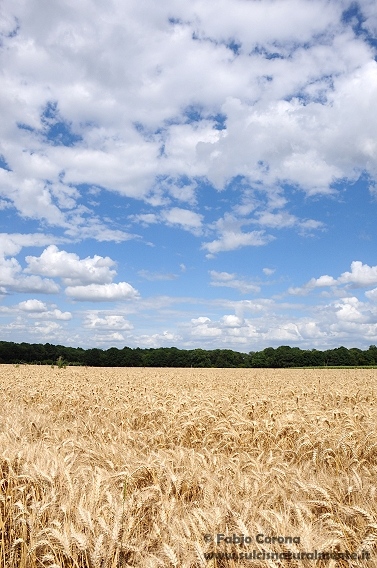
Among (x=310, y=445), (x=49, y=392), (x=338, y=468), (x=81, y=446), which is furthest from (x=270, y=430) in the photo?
(x=49, y=392)

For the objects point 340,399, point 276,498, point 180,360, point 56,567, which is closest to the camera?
point 56,567

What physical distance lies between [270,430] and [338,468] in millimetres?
1427

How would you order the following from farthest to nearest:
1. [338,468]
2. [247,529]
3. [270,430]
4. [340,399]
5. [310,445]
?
1. [340,399]
2. [270,430]
3. [310,445]
4. [338,468]
5. [247,529]

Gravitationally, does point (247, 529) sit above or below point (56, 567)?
above

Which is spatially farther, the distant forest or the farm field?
the distant forest

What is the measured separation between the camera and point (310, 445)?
6.14 meters

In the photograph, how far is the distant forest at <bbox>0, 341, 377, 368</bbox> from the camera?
3393 inches

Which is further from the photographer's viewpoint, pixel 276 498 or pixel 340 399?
pixel 340 399

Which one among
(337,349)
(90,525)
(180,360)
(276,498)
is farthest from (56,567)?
(337,349)

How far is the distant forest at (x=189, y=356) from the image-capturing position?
86.2 m

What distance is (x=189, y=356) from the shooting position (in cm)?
9181

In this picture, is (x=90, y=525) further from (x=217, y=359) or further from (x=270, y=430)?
(x=217, y=359)

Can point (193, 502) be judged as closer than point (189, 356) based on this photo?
Yes

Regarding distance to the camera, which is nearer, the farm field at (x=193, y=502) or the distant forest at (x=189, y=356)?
the farm field at (x=193, y=502)
